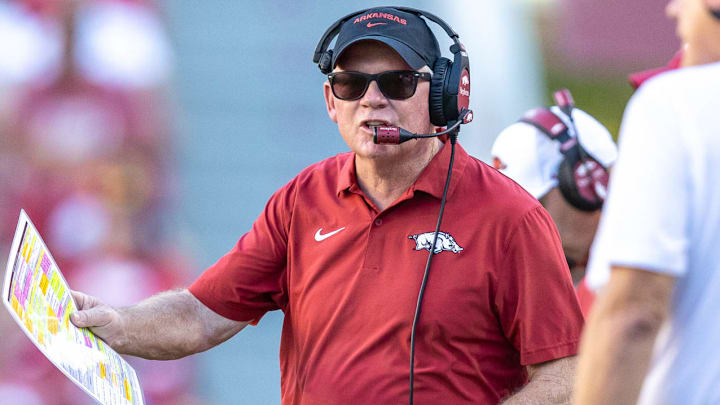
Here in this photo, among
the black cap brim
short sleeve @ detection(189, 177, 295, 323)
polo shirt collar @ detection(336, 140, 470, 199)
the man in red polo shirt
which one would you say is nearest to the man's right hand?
the man in red polo shirt

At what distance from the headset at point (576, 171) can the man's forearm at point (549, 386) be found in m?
0.86

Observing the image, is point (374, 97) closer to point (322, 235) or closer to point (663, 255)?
point (322, 235)

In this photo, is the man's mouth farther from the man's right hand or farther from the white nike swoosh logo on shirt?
the man's right hand

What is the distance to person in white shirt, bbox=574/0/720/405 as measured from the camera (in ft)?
4.39

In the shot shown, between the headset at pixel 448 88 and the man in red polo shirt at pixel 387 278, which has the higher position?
the headset at pixel 448 88

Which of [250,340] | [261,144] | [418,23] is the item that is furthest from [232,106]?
[418,23]

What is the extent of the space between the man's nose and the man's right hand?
2.73 feet

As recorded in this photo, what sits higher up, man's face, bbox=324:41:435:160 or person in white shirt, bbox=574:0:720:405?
man's face, bbox=324:41:435:160

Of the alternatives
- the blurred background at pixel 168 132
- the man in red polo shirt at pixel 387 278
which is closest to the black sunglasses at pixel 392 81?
the man in red polo shirt at pixel 387 278

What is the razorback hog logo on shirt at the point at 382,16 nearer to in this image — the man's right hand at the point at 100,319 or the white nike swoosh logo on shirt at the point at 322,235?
the white nike swoosh logo on shirt at the point at 322,235

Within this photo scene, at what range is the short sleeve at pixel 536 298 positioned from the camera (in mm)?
2268

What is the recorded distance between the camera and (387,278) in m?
2.41

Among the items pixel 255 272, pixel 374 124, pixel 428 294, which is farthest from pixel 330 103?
pixel 428 294

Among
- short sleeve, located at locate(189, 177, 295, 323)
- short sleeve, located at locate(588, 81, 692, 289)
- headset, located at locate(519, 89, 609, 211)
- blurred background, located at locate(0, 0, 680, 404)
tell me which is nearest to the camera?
short sleeve, located at locate(588, 81, 692, 289)
